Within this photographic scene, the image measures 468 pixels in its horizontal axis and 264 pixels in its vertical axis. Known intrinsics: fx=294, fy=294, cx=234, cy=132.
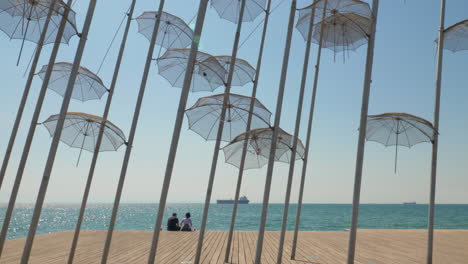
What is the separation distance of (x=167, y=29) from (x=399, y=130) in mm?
9006

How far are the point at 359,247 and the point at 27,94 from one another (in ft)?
42.2

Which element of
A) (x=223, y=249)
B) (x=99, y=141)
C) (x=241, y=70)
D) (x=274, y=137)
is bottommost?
(x=223, y=249)

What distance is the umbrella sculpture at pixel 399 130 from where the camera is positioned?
7.96 m

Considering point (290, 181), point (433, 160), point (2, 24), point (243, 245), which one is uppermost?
point (2, 24)

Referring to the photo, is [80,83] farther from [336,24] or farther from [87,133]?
[336,24]

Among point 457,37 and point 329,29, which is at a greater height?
point 329,29

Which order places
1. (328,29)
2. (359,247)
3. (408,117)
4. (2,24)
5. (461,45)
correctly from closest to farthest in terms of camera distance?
1. (408,117)
2. (2,24)
3. (461,45)
4. (328,29)
5. (359,247)

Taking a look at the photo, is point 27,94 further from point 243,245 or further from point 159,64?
point 243,245

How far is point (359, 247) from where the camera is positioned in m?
11.9

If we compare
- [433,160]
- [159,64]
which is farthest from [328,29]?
[159,64]

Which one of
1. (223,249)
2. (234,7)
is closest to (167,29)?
(234,7)

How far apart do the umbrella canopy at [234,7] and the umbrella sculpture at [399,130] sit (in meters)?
5.75

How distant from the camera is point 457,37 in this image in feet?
29.7

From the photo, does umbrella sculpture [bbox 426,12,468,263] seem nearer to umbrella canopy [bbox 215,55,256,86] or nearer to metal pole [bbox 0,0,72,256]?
umbrella canopy [bbox 215,55,256,86]
